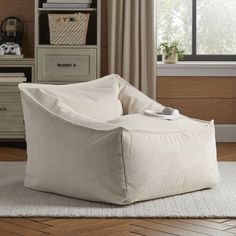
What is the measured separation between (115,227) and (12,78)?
7.87 ft

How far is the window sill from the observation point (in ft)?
17.8

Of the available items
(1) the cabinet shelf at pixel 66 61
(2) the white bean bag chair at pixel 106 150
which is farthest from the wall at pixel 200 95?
(2) the white bean bag chair at pixel 106 150

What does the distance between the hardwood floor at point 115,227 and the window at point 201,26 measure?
9.59 feet

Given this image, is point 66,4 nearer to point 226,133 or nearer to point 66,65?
point 66,65

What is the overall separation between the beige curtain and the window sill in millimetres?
199

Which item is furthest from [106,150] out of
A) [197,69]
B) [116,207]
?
[197,69]

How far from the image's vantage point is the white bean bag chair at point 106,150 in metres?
3.11

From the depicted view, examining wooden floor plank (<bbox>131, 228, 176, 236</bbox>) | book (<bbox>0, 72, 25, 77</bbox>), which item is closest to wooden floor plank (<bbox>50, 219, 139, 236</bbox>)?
wooden floor plank (<bbox>131, 228, 176, 236</bbox>)

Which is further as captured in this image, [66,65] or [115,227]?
[66,65]

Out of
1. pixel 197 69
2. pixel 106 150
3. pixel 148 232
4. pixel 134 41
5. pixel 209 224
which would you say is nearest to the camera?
pixel 148 232

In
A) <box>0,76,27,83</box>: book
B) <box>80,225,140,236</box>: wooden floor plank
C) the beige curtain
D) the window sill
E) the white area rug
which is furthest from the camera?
the window sill

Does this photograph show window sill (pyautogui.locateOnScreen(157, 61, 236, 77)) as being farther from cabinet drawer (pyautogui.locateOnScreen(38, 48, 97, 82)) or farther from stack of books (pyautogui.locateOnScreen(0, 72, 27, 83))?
stack of books (pyautogui.locateOnScreen(0, 72, 27, 83))

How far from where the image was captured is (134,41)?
525 centimetres

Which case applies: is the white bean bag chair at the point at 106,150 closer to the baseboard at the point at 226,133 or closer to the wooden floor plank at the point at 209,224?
the wooden floor plank at the point at 209,224
